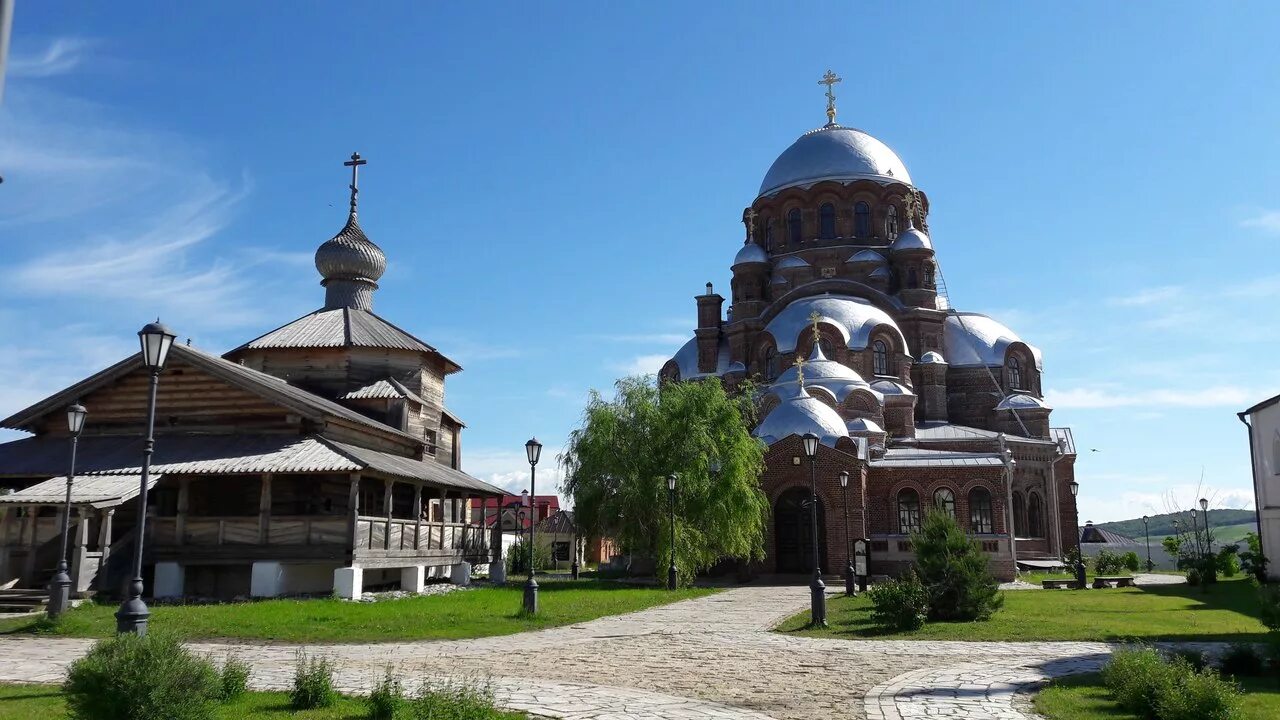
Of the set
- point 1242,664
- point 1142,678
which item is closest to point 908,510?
point 1242,664

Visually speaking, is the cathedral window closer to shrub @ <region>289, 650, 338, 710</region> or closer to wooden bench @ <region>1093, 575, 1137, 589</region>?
wooden bench @ <region>1093, 575, 1137, 589</region>

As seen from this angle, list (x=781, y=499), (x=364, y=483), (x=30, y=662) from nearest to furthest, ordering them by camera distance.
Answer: (x=30, y=662), (x=364, y=483), (x=781, y=499)

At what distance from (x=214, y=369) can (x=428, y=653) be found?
1315 cm

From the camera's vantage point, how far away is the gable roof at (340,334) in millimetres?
30719

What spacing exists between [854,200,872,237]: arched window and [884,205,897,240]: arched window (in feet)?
2.66

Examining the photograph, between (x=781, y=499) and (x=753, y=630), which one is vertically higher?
(x=781, y=499)

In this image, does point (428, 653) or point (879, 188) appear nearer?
point (428, 653)

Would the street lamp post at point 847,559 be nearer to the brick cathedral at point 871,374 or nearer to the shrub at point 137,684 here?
the brick cathedral at point 871,374

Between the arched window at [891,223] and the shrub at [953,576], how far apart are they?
33.7 metres

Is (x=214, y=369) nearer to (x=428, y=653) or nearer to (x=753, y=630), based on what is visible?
(x=428, y=653)

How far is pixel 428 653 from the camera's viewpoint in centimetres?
1338

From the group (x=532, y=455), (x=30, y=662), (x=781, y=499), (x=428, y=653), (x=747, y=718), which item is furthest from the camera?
(x=781, y=499)

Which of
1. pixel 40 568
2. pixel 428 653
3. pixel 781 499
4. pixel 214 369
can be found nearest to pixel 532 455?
pixel 428 653

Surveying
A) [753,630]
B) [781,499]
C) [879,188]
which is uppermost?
[879,188]
